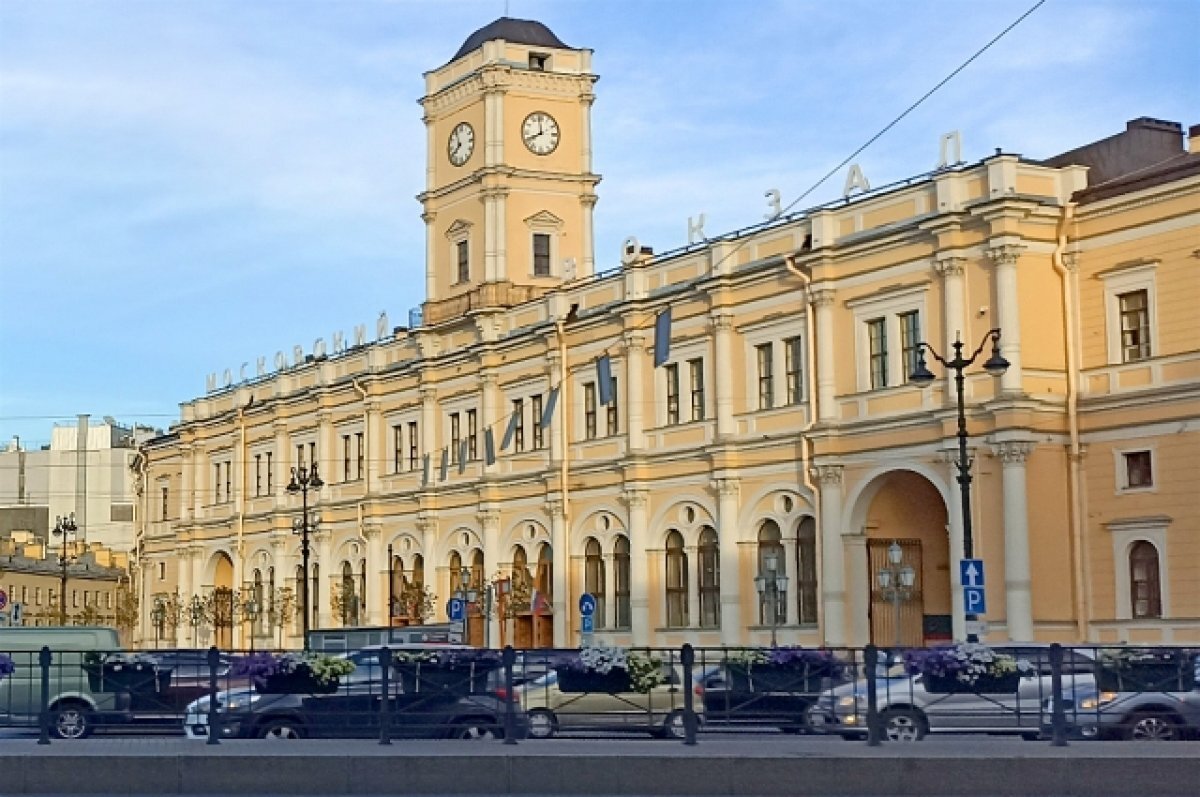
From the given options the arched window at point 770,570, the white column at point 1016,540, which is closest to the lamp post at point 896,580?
the white column at point 1016,540

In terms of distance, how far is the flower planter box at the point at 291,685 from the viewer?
23.3 meters

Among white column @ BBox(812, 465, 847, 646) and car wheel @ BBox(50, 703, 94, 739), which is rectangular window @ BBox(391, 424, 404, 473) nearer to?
white column @ BBox(812, 465, 847, 646)

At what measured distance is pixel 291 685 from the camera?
76.7 ft

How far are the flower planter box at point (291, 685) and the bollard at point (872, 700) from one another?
667cm

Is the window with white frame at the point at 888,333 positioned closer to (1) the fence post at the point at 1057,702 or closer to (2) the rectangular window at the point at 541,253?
(2) the rectangular window at the point at 541,253

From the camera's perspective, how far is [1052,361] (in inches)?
1773

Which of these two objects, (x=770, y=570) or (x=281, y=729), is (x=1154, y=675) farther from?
(x=770, y=570)

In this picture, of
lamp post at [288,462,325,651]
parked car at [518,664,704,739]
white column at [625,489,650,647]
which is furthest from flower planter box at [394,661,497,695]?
lamp post at [288,462,325,651]

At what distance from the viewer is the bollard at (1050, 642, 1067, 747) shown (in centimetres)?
2109

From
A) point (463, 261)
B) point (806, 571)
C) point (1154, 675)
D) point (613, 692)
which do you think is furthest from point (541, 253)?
point (1154, 675)

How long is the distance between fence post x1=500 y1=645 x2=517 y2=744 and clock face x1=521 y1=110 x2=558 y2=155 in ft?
155

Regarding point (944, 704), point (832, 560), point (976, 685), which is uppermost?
point (832, 560)

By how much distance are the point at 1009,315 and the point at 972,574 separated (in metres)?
10.4

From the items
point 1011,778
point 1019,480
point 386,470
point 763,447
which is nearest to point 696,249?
point 763,447
